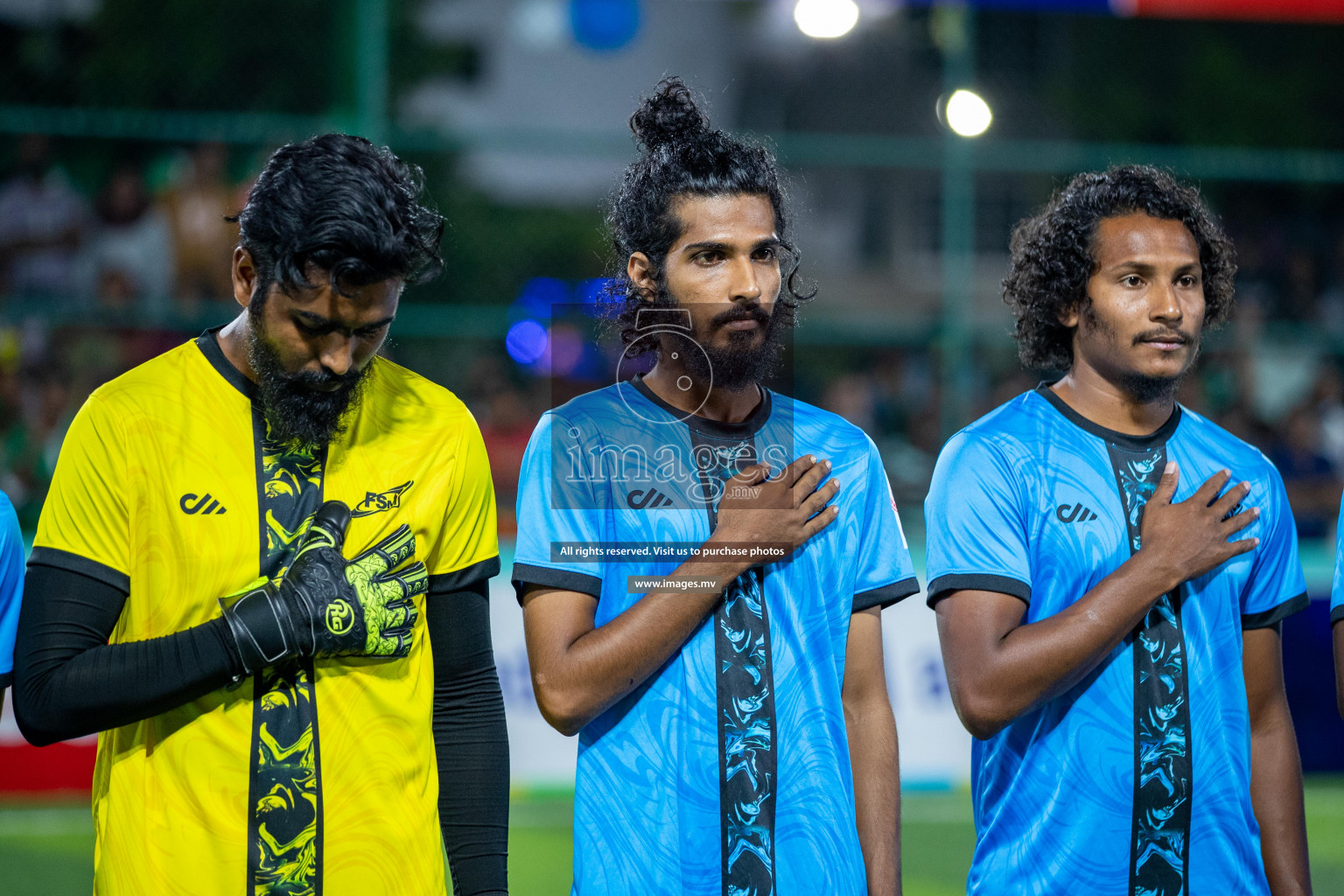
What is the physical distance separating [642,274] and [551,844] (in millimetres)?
4312

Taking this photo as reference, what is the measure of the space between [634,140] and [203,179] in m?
6.28

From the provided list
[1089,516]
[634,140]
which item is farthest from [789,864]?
[634,140]

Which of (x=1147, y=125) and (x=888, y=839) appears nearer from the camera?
(x=888, y=839)

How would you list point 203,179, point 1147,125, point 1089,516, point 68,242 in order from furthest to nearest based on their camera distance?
point 1147,125 → point 68,242 → point 203,179 → point 1089,516

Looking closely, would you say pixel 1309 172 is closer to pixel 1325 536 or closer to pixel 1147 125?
A: pixel 1325 536

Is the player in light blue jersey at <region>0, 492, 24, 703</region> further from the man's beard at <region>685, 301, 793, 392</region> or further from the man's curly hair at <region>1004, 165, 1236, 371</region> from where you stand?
the man's curly hair at <region>1004, 165, 1236, 371</region>

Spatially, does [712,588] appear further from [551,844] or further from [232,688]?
[551,844]

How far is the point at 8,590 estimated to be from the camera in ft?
7.73

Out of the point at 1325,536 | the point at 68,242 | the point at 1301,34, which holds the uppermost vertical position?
the point at 1301,34

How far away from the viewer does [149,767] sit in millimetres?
2207

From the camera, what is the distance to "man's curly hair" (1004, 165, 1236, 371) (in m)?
2.99

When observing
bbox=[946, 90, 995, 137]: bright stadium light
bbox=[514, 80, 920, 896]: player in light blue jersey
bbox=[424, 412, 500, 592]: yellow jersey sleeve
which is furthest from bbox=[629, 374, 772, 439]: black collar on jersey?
bbox=[946, 90, 995, 137]: bright stadium light

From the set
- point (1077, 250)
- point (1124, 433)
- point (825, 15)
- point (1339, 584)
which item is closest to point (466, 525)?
point (1124, 433)

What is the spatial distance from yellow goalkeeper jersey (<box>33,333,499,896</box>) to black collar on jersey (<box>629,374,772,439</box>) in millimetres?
487
